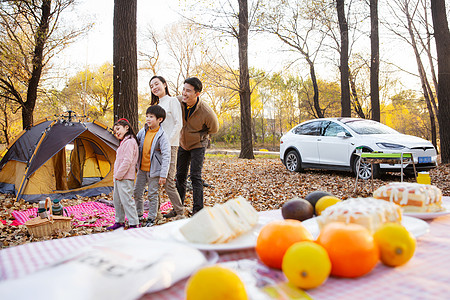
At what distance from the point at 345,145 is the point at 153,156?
588cm

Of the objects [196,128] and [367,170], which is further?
[367,170]

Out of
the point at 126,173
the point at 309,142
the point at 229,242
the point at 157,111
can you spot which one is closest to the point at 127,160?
the point at 126,173

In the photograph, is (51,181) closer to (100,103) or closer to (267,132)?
(100,103)

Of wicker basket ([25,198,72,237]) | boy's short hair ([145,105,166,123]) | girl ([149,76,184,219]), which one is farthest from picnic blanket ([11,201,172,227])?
boy's short hair ([145,105,166,123])

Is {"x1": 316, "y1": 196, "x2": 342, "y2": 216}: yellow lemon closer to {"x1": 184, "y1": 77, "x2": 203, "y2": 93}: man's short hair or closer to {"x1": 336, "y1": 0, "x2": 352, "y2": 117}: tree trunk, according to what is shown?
{"x1": 184, "y1": 77, "x2": 203, "y2": 93}: man's short hair

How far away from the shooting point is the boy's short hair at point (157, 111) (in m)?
4.25

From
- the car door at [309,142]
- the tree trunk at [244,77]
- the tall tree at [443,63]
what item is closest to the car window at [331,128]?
the car door at [309,142]

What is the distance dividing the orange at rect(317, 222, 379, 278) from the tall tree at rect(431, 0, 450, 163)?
1183 centimetres

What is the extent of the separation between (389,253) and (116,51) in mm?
7180

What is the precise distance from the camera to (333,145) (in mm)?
8820

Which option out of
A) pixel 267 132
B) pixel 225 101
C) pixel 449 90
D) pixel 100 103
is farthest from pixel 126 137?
pixel 267 132

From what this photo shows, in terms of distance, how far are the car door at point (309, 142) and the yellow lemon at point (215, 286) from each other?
29.8 feet

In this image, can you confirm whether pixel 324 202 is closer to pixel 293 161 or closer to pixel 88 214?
pixel 88 214

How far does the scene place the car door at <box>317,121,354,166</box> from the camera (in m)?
8.56
